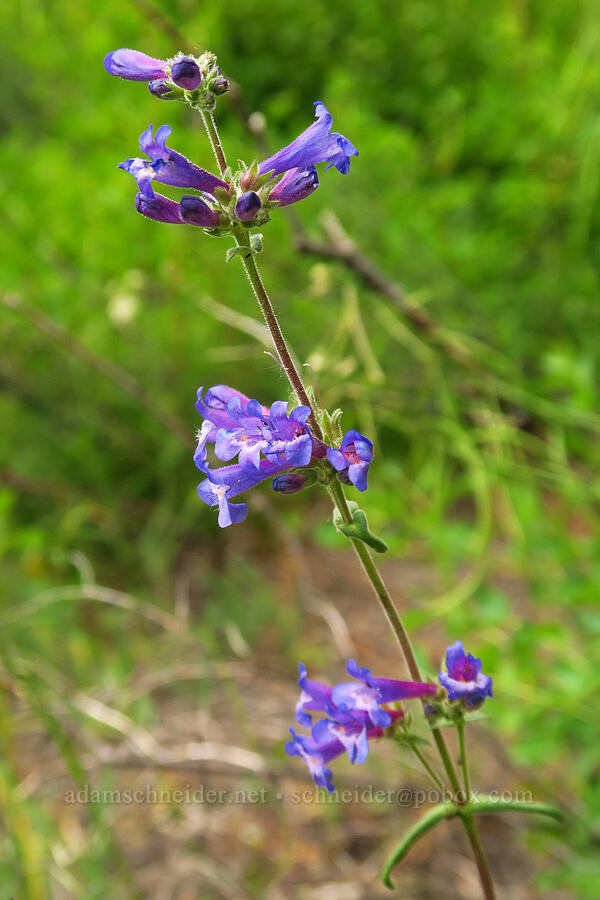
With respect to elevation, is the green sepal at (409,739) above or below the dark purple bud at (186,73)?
below

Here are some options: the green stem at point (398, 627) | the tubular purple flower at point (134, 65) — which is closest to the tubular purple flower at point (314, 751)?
the green stem at point (398, 627)

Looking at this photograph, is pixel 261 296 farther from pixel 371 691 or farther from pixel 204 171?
pixel 371 691

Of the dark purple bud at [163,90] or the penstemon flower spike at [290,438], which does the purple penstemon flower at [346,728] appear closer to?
the penstemon flower spike at [290,438]

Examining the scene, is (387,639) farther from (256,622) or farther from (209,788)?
(209,788)

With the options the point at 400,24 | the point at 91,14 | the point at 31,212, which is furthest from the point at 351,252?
the point at 91,14

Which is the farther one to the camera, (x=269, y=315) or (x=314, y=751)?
(x=314, y=751)

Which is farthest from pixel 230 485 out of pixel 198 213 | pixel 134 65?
pixel 134 65

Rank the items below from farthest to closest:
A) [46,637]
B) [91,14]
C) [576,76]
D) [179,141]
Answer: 1. [91,14]
2. [179,141]
3. [576,76]
4. [46,637]
